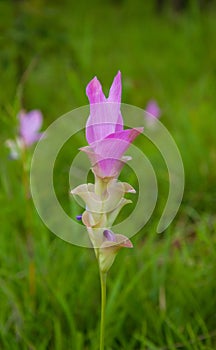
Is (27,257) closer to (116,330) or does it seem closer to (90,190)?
(116,330)

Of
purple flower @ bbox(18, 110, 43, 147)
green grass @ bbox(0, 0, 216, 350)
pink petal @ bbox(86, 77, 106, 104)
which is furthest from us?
purple flower @ bbox(18, 110, 43, 147)

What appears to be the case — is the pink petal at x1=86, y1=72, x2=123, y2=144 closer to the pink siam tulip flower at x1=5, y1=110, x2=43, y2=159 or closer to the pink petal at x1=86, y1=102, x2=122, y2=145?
the pink petal at x1=86, y1=102, x2=122, y2=145

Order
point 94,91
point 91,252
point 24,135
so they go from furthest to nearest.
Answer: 1. point 91,252
2. point 24,135
3. point 94,91

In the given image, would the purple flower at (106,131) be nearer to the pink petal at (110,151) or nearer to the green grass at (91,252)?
the pink petal at (110,151)

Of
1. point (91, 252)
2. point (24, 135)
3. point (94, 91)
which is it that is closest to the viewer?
point (94, 91)

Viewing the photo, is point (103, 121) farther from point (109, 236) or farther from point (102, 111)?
point (109, 236)

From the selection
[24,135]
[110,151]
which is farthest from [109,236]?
[24,135]

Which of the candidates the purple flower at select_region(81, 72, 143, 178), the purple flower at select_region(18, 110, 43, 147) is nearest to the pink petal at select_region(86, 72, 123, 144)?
the purple flower at select_region(81, 72, 143, 178)
